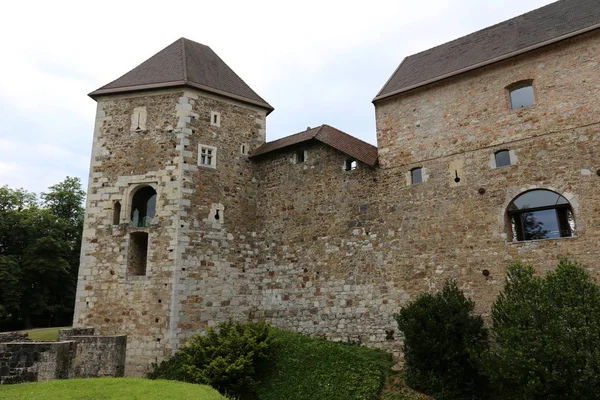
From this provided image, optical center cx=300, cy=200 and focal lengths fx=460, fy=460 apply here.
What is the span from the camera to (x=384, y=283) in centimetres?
1420

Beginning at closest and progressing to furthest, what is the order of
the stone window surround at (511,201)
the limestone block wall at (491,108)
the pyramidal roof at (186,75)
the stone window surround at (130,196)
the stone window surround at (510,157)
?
1. the stone window surround at (511,201)
2. the limestone block wall at (491,108)
3. the stone window surround at (510,157)
4. the stone window surround at (130,196)
5. the pyramidal roof at (186,75)

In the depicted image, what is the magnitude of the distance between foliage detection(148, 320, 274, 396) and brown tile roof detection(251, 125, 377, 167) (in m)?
6.35

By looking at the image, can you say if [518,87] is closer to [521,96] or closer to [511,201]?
[521,96]

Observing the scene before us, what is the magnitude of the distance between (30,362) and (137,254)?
16.0 feet

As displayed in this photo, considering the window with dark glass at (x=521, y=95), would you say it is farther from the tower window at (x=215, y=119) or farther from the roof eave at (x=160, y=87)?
the tower window at (x=215, y=119)

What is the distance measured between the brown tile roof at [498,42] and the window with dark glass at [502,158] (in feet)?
8.88

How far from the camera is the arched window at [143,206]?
15992mm

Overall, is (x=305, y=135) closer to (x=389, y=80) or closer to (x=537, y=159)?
(x=389, y=80)

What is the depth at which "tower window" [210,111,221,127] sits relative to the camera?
17078mm

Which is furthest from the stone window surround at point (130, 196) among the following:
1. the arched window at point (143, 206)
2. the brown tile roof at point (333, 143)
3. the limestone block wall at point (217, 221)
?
the brown tile roof at point (333, 143)

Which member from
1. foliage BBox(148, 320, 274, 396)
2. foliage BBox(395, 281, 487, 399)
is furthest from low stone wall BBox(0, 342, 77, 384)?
foliage BBox(395, 281, 487, 399)

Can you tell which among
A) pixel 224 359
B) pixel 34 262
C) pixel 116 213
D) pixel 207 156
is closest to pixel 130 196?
pixel 116 213

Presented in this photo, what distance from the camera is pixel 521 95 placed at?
13141 millimetres

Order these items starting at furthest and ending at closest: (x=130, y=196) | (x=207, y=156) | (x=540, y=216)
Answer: (x=207, y=156)
(x=130, y=196)
(x=540, y=216)
